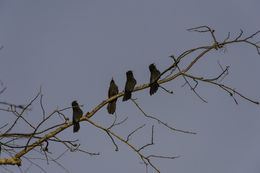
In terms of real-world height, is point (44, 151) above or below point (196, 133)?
above

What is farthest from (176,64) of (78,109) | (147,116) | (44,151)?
(78,109)

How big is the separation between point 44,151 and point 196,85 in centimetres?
183

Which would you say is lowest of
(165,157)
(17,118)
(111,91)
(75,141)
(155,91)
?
(165,157)

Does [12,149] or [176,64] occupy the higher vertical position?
[176,64]

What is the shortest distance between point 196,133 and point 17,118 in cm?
170

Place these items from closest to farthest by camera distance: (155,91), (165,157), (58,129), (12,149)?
(165,157)
(12,149)
(58,129)
(155,91)

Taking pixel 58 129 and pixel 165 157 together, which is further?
pixel 58 129

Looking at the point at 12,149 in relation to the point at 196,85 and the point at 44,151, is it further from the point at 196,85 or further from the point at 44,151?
the point at 196,85

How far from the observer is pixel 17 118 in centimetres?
370

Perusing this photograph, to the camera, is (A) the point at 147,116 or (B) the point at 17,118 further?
(A) the point at 147,116

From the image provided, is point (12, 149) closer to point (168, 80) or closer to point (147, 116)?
point (147, 116)

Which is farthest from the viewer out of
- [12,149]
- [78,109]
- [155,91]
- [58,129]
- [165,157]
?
[78,109]

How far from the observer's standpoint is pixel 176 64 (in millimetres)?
4395

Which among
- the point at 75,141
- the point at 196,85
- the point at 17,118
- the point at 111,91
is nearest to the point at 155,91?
the point at 111,91
